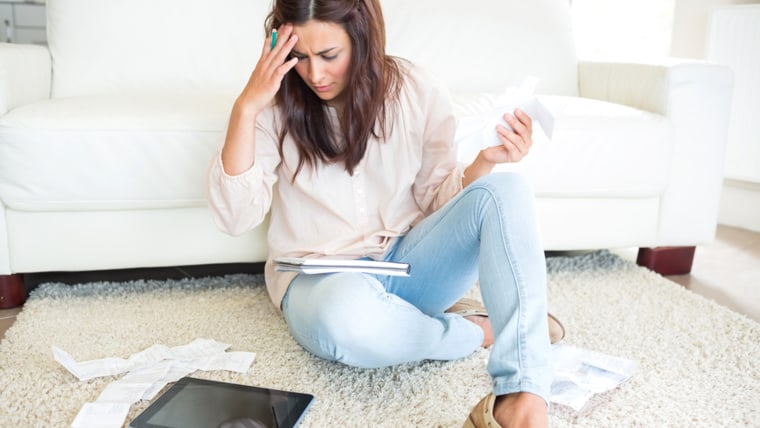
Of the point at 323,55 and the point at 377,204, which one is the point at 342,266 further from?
the point at 323,55

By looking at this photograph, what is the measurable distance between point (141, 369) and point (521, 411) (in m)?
0.72

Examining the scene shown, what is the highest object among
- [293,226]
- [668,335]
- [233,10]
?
[233,10]

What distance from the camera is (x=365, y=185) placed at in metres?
1.26

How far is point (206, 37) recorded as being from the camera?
6.50 feet

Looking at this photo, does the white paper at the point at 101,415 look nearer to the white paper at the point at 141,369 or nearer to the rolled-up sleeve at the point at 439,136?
the white paper at the point at 141,369

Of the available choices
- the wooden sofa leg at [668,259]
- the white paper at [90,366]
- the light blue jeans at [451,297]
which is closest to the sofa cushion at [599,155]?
the wooden sofa leg at [668,259]

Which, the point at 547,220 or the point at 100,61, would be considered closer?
the point at 547,220

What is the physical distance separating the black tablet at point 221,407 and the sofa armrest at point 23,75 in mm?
823

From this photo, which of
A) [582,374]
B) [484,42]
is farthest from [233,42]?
[582,374]

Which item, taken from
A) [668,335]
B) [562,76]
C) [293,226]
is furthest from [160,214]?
[562,76]

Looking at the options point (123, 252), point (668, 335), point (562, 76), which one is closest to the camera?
point (668, 335)

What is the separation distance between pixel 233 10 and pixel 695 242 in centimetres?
152

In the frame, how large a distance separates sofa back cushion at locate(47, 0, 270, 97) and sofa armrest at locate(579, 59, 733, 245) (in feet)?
3.86

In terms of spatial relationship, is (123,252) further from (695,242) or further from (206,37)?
(695,242)
